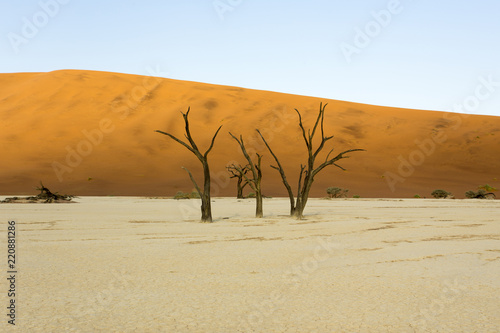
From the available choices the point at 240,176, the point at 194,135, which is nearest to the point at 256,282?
the point at 240,176

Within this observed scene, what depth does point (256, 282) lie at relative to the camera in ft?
18.1

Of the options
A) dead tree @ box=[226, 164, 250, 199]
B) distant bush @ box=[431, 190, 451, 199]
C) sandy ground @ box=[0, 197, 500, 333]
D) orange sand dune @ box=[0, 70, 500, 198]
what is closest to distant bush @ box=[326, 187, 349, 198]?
orange sand dune @ box=[0, 70, 500, 198]

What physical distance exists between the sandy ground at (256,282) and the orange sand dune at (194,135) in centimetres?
2670

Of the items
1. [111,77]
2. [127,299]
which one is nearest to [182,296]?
[127,299]

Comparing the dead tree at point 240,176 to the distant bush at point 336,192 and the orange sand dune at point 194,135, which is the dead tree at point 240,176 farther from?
the distant bush at point 336,192

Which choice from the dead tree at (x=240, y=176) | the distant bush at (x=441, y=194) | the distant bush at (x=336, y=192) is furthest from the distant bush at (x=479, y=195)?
the dead tree at (x=240, y=176)

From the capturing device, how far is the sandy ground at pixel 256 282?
158 inches

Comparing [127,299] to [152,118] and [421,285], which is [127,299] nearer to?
[421,285]

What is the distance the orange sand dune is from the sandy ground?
2670 centimetres

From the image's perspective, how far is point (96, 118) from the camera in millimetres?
52281

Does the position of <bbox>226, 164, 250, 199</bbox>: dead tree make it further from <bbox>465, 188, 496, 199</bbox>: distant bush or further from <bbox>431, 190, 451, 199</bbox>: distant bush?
<bbox>465, 188, 496, 199</bbox>: distant bush

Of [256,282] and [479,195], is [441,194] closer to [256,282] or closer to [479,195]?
[479,195]

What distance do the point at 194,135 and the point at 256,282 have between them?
44116 mm

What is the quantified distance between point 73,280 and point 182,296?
1.41 m
